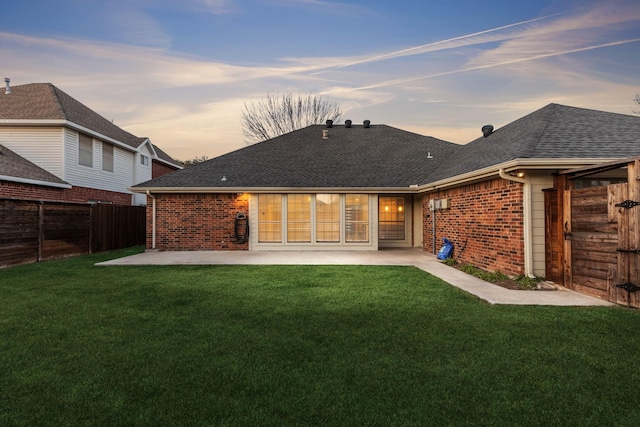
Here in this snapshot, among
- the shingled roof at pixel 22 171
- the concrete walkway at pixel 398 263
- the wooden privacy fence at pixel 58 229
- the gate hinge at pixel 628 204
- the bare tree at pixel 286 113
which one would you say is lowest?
the concrete walkway at pixel 398 263

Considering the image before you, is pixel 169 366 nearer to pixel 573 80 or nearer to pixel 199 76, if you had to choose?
pixel 199 76

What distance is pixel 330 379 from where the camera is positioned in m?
2.59

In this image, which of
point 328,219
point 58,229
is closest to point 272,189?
point 328,219

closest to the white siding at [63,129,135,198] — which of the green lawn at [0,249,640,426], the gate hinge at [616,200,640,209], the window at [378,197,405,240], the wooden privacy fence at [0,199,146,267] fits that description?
the wooden privacy fence at [0,199,146,267]

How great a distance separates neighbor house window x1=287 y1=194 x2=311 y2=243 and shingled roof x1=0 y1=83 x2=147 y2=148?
10626 millimetres

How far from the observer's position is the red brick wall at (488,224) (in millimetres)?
6465

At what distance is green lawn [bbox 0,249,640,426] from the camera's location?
214 cm

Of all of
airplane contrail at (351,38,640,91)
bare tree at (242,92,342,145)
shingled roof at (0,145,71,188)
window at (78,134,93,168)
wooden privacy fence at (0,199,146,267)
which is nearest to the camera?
wooden privacy fence at (0,199,146,267)

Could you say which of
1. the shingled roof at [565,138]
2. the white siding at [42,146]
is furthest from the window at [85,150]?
the shingled roof at [565,138]

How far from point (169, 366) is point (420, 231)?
11.5 metres

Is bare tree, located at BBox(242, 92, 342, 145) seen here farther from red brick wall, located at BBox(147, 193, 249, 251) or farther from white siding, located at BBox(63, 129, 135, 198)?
red brick wall, located at BBox(147, 193, 249, 251)

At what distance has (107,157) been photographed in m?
16.2

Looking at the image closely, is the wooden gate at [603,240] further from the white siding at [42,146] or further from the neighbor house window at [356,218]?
the white siding at [42,146]

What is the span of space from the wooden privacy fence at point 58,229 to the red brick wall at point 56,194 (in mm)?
599
